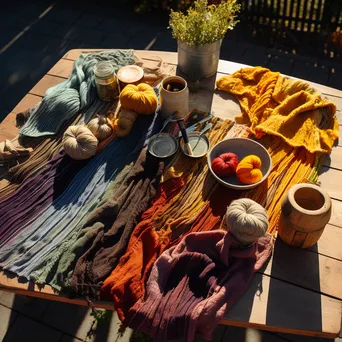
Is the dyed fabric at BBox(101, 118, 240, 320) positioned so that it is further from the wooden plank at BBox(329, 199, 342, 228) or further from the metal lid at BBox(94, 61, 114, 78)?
the metal lid at BBox(94, 61, 114, 78)

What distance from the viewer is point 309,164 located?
2.02 m

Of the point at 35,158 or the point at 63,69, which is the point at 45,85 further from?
the point at 35,158

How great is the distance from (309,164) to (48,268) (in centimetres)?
127

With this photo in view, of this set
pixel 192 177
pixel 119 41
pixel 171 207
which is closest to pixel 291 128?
pixel 192 177

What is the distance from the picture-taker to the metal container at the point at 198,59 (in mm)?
2297

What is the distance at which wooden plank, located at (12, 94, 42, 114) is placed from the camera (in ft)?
7.98

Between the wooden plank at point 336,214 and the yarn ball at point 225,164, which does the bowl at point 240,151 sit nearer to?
the yarn ball at point 225,164

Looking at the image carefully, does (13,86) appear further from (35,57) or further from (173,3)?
(173,3)

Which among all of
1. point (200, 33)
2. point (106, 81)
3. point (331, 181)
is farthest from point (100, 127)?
point (331, 181)

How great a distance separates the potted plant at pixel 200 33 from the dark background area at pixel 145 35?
161cm

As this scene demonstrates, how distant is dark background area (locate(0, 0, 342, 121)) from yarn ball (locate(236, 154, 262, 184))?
6.89 feet

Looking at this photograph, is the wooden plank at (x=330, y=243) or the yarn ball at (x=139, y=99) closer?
the wooden plank at (x=330, y=243)

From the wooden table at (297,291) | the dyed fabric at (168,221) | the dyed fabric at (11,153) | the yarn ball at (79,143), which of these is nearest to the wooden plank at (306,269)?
the wooden table at (297,291)

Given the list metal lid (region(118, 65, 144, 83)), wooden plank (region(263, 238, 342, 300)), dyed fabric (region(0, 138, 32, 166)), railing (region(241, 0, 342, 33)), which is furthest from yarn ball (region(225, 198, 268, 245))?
railing (region(241, 0, 342, 33))
